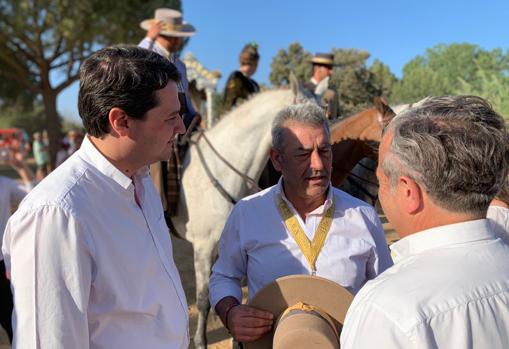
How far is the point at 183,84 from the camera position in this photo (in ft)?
13.1

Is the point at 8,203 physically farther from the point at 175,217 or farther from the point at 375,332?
the point at 375,332

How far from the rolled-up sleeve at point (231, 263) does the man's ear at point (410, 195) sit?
1.13m

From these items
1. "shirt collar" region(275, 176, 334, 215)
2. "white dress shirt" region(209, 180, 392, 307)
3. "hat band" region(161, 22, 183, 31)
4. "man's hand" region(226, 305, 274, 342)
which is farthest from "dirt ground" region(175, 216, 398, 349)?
"hat band" region(161, 22, 183, 31)

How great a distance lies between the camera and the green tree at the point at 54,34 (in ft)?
45.9

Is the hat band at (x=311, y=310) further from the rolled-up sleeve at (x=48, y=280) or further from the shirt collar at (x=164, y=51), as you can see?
the shirt collar at (x=164, y=51)

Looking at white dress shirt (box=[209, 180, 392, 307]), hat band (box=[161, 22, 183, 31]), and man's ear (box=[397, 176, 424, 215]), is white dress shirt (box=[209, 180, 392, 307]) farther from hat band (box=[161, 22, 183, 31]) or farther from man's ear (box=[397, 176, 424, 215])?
hat band (box=[161, 22, 183, 31])

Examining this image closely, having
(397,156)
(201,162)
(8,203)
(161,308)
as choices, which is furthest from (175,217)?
(397,156)

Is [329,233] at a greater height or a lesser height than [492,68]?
lesser

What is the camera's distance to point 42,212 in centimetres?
119

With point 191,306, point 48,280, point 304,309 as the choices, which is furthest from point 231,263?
point 191,306

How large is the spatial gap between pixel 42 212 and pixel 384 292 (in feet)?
2.95

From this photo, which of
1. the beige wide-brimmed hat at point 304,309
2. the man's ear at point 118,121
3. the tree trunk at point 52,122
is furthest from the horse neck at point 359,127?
the tree trunk at point 52,122

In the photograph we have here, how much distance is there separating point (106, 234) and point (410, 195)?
2.82 feet

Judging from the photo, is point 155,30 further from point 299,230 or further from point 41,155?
point 41,155
